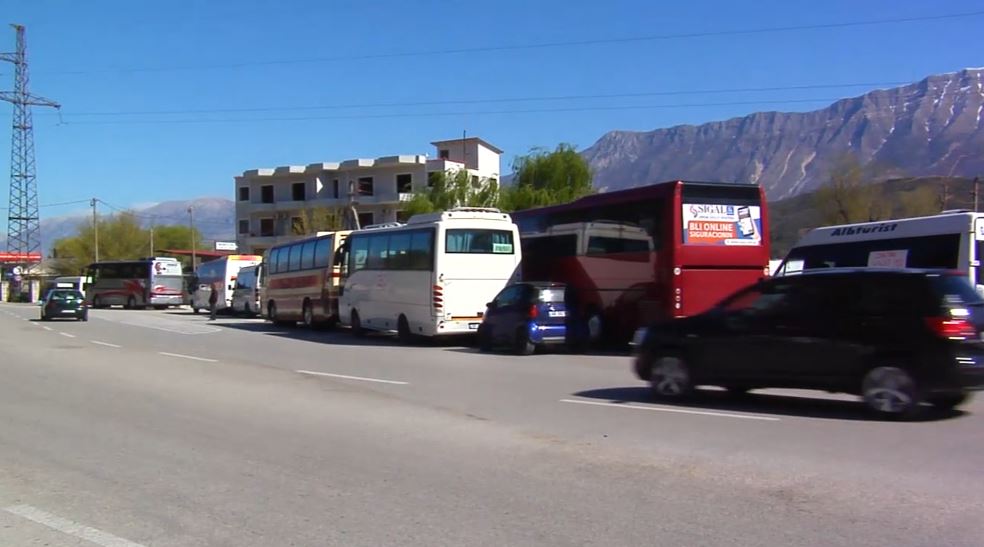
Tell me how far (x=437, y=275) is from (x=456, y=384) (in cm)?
788

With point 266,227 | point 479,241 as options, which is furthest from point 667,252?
point 266,227

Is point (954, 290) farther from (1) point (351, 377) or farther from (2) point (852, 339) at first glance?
(1) point (351, 377)

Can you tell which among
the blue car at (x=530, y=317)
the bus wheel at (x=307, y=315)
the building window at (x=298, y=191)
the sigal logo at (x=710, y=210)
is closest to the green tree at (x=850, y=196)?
the bus wheel at (x=307, y=315)

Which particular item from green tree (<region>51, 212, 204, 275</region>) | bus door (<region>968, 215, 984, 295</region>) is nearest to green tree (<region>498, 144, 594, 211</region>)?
bus door (<region>968, 215, 984, 295</region>)

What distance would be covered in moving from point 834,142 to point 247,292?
227 feet

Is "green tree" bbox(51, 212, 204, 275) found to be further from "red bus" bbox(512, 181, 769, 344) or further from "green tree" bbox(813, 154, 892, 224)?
Result: "red bus" bbox(512, 181, 769, 344)

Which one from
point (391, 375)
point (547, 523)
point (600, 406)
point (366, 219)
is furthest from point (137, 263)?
point (547, 523)

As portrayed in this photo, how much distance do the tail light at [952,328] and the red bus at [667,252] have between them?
912 centimetres

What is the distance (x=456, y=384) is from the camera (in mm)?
14422

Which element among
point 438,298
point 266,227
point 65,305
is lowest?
point 65,305

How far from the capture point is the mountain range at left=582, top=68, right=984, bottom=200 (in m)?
75.6

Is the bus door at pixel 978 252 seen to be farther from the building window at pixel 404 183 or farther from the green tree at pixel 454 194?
the building window at pixel 404 183

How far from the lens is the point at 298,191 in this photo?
83.0 meters

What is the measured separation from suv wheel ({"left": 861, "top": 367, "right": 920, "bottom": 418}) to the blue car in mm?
9983
